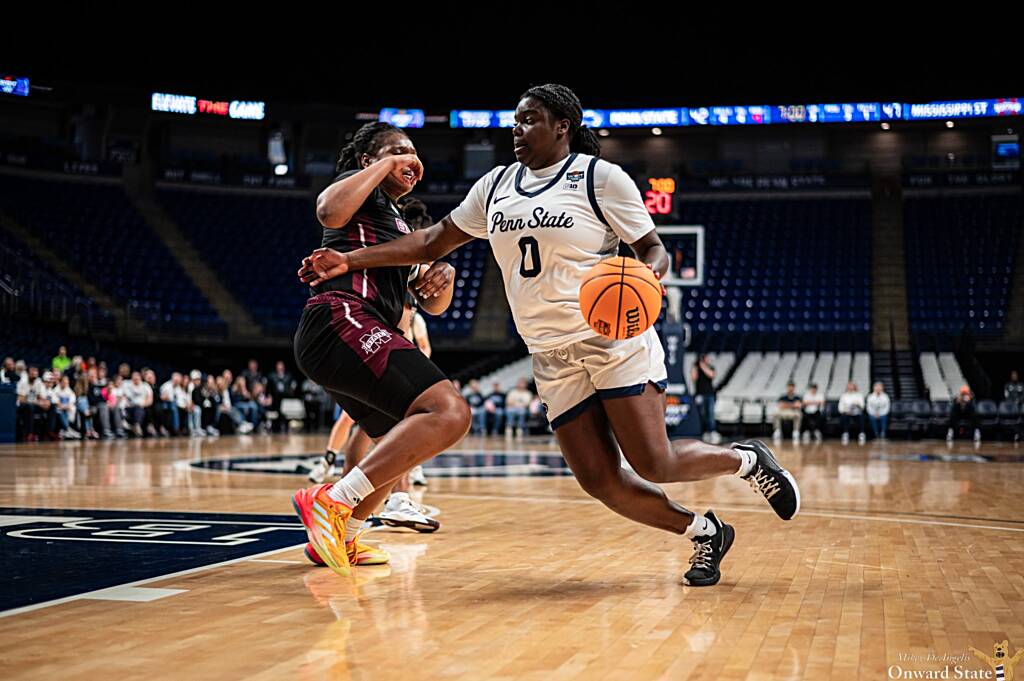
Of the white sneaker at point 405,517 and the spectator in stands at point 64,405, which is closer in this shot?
the white sneaker at point 405,517

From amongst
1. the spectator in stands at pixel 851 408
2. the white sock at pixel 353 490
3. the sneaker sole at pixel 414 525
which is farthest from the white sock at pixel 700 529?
the spectator in stands at pixel 851 408

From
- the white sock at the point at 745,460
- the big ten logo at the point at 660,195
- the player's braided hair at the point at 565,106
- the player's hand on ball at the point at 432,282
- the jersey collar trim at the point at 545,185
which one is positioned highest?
the big ten logo at the point at 660,195

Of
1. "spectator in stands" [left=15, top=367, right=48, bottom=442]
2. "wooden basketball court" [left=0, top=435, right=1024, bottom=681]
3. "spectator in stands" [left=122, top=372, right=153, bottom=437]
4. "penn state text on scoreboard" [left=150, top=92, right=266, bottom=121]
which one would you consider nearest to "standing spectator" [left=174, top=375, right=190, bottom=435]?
"spectator in stands" [left=122, top=372, right=153, bottom=437]

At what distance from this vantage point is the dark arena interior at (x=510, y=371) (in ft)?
10.7

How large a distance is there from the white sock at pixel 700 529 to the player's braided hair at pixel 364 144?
2.00 m

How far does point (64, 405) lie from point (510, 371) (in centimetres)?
1114

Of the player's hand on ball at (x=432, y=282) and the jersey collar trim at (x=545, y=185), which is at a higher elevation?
the jersey collar trim at (x=545, y=185)

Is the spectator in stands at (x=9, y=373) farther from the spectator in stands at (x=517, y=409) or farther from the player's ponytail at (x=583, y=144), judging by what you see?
the player's ponytail at (x=583, y=144)

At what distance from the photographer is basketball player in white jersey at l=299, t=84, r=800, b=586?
3.84m

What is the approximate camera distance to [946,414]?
20.5 metres

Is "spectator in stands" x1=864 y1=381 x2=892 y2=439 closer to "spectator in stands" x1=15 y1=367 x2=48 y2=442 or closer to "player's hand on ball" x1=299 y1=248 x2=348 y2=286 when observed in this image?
"spectator in stands" x1=15 y1=367 x2=48 y2=442

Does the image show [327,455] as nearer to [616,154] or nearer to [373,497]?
[373,497]

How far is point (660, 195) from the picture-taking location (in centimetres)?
1473

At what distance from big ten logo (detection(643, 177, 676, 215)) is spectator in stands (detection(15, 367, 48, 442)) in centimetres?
980
